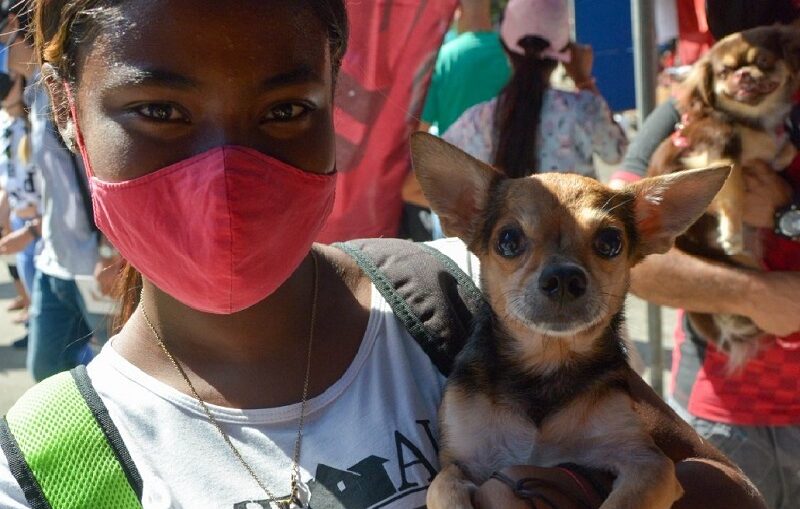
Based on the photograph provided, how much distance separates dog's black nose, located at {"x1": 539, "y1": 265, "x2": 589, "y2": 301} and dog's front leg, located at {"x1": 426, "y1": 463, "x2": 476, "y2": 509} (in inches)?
23.3

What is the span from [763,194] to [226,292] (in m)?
2.75

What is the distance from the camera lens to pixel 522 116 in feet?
16.3

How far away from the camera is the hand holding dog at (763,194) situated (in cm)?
374

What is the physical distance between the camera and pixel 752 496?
2.03m

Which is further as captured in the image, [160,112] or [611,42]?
[611,42]

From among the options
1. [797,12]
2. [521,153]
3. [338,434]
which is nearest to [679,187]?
[338,434]

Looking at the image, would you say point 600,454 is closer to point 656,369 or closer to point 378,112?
point 378,112

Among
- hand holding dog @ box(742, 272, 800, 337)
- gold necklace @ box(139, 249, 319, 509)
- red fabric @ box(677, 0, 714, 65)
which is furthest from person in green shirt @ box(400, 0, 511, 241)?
gold necklace @ box(139, 249, 319, 509)

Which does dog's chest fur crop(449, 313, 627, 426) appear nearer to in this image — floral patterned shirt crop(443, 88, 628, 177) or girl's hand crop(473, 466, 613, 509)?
girl's hand crop(473, 466, 613, 509)

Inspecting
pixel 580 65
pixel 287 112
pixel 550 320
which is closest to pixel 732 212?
pixel 550 320

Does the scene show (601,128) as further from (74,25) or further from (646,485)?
(74,25)

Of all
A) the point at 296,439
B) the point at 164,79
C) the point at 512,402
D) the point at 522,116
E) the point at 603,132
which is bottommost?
the point at 603,132

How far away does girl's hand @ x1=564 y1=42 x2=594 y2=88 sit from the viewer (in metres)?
5.48

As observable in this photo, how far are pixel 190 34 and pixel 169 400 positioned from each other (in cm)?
74
